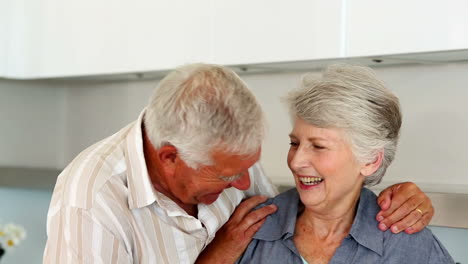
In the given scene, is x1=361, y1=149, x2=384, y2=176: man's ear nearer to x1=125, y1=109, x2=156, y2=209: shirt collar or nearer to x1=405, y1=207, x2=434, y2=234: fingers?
x1=405, y1=207, x2=434, y2=234: fingers

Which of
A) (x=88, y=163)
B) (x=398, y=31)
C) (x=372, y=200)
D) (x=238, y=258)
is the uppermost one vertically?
(x=398, y=31)

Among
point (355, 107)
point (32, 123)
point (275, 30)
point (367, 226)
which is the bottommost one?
point (32, 123)

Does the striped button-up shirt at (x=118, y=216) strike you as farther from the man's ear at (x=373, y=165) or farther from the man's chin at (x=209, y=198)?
the man's ear at (x=373, y=165)

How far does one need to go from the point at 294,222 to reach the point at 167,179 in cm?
36

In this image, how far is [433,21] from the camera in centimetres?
178

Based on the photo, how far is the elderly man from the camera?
1.41 metres

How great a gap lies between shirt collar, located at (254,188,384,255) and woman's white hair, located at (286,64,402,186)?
0.12 meters

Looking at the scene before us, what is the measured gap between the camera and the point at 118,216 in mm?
1479

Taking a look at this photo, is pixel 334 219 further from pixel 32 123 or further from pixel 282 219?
pixel 32 123

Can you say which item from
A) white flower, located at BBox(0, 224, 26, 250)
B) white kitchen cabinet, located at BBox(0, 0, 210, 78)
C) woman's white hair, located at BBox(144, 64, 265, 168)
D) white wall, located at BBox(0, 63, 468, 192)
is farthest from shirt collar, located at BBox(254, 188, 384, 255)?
white flower, located at BBox(0, 224, 26, 250)

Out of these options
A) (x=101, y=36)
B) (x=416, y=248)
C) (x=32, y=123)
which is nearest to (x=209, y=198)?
(x=416, y=248)

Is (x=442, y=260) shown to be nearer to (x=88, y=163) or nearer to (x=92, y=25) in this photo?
(x=88, y=163)

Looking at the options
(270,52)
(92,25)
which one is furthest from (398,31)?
(92,25)

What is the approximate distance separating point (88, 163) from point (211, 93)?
0.29 m
